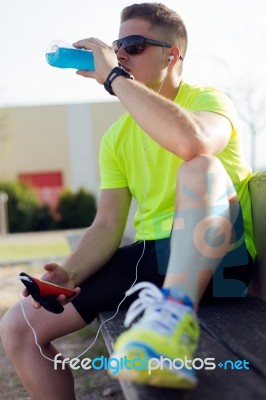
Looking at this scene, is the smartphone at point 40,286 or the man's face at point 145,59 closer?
the smartphone at point 40,286

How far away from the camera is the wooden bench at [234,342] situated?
128 centimetres

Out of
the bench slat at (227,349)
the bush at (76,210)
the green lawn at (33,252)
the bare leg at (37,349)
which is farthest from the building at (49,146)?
the bench slat at (227,349)

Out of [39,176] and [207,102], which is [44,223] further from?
[207,102]

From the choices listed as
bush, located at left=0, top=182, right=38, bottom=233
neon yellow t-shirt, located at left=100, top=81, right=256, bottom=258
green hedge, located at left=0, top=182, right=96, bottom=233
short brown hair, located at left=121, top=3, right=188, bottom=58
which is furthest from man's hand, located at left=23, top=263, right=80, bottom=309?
bush, located at left=0, top=182, right=38, bottom=233

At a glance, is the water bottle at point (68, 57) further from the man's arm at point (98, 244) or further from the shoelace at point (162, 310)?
the shoelace at point (162, 310)

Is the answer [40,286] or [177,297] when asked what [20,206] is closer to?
[40,286]

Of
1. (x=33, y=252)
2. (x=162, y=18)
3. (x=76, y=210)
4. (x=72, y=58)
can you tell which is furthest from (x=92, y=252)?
(x=76, y=210)

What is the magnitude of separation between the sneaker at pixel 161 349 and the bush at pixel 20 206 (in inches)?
773

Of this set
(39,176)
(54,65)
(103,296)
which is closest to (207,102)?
(54,65)

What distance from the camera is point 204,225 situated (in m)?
1.64

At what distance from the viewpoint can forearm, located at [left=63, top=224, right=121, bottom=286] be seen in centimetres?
223

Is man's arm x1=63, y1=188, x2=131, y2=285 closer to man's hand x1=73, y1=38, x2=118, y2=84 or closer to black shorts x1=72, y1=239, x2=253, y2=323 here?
black shorts x1=72, y1=239, x2=253, y2=323

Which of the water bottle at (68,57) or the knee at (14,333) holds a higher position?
the water bottle at (68,57)

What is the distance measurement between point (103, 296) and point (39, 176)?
2534 centimetres
